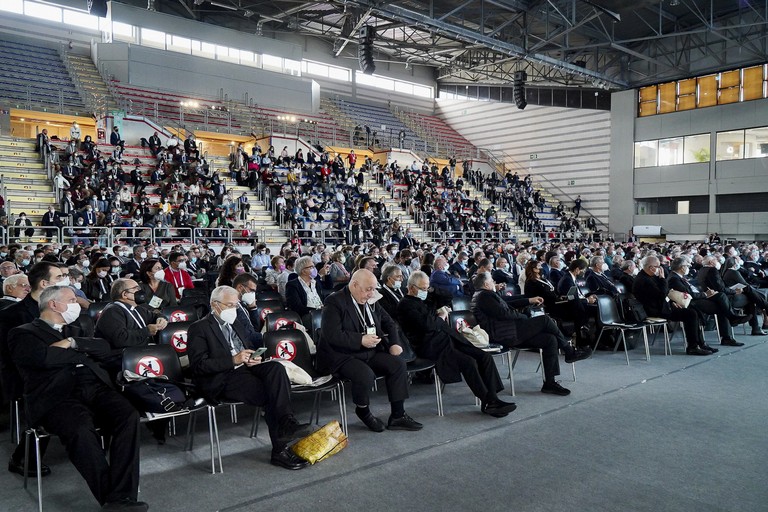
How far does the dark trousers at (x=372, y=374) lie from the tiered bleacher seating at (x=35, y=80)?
69.6 ft

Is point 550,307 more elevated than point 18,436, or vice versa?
point 550,307

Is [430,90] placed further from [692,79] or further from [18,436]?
[18,436]

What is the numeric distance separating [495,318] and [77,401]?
4.01 metres

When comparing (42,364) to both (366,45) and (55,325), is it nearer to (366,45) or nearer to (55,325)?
(55,325)

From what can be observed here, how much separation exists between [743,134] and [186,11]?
26.0 m

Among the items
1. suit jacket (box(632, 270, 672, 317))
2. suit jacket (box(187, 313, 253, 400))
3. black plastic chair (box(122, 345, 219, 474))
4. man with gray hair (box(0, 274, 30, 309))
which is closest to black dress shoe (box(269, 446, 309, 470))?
black plastic chair (box(122, 345, 219, 474))

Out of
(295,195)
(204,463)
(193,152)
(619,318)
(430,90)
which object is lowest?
(204,463)

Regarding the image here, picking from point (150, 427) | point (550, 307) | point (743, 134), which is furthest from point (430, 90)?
point (150, 427)

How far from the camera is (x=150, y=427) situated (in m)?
4.86

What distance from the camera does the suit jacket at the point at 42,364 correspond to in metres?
3.64

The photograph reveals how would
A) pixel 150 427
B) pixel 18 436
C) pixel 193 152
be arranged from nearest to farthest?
pixel 18 436, pixel 150 427, pixel 193 152

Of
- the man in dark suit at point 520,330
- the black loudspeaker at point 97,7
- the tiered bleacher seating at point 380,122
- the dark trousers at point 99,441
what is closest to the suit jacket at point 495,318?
the man in dark suit at point 520,330

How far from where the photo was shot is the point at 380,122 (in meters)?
33.7

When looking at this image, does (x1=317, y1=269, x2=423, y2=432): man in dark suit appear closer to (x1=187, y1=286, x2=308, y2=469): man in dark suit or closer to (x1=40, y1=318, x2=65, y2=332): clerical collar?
(x1=187, y1=286, x2=308, y2=469): man in dark suit
